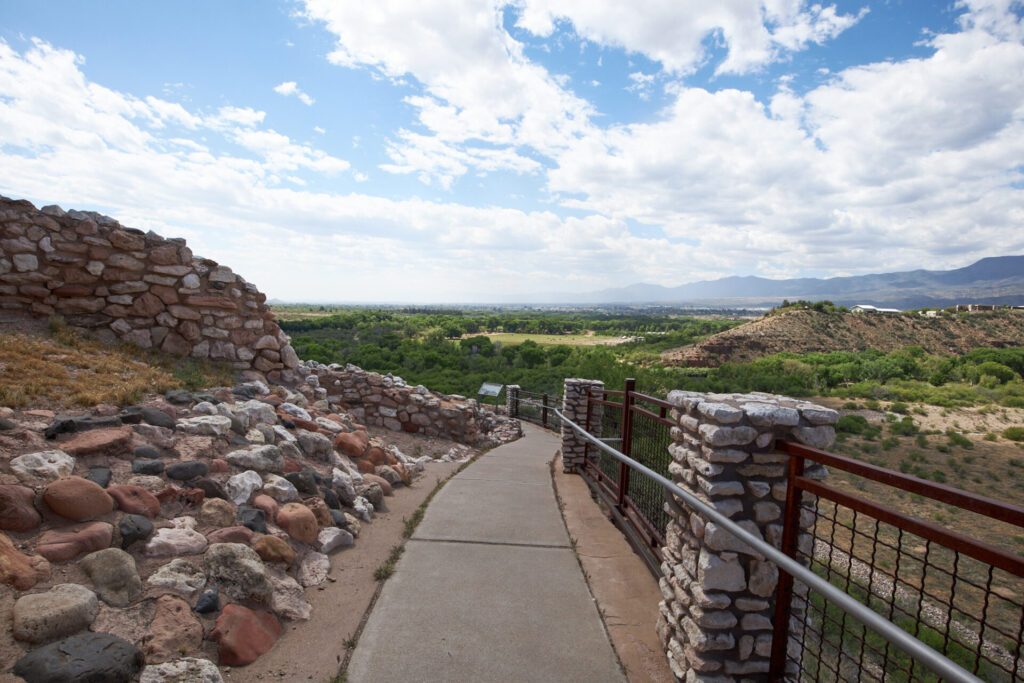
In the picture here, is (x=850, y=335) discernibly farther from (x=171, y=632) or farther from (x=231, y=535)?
(x=171, y=632)

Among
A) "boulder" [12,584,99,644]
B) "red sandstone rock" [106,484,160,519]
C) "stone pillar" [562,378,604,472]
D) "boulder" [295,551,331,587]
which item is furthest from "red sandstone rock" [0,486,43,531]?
"stone pillar" [562,378,604,472]

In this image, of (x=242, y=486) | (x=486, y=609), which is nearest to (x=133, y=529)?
(x=242, y=486)

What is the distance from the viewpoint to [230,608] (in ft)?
10.3

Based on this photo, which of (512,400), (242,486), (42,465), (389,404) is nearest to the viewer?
(42,465)

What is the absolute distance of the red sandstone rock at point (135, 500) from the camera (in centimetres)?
357

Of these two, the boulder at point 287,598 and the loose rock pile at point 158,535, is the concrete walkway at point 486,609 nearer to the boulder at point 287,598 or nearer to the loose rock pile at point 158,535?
the boulder at point 287,598

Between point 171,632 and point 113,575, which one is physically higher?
point 113,575

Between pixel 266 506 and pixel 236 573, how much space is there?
3.03ft

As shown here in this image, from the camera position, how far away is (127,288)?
292 inches

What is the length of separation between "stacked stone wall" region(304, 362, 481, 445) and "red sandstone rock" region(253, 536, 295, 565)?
677cm

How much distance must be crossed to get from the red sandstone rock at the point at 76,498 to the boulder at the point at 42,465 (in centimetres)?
14

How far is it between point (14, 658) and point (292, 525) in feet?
6.18

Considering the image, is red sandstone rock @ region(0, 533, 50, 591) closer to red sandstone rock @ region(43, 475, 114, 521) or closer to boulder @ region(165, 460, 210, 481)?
red sandstone rock @ region(43, 475, 114, 521)

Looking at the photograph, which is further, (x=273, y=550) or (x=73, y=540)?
(x=273, y=550)
